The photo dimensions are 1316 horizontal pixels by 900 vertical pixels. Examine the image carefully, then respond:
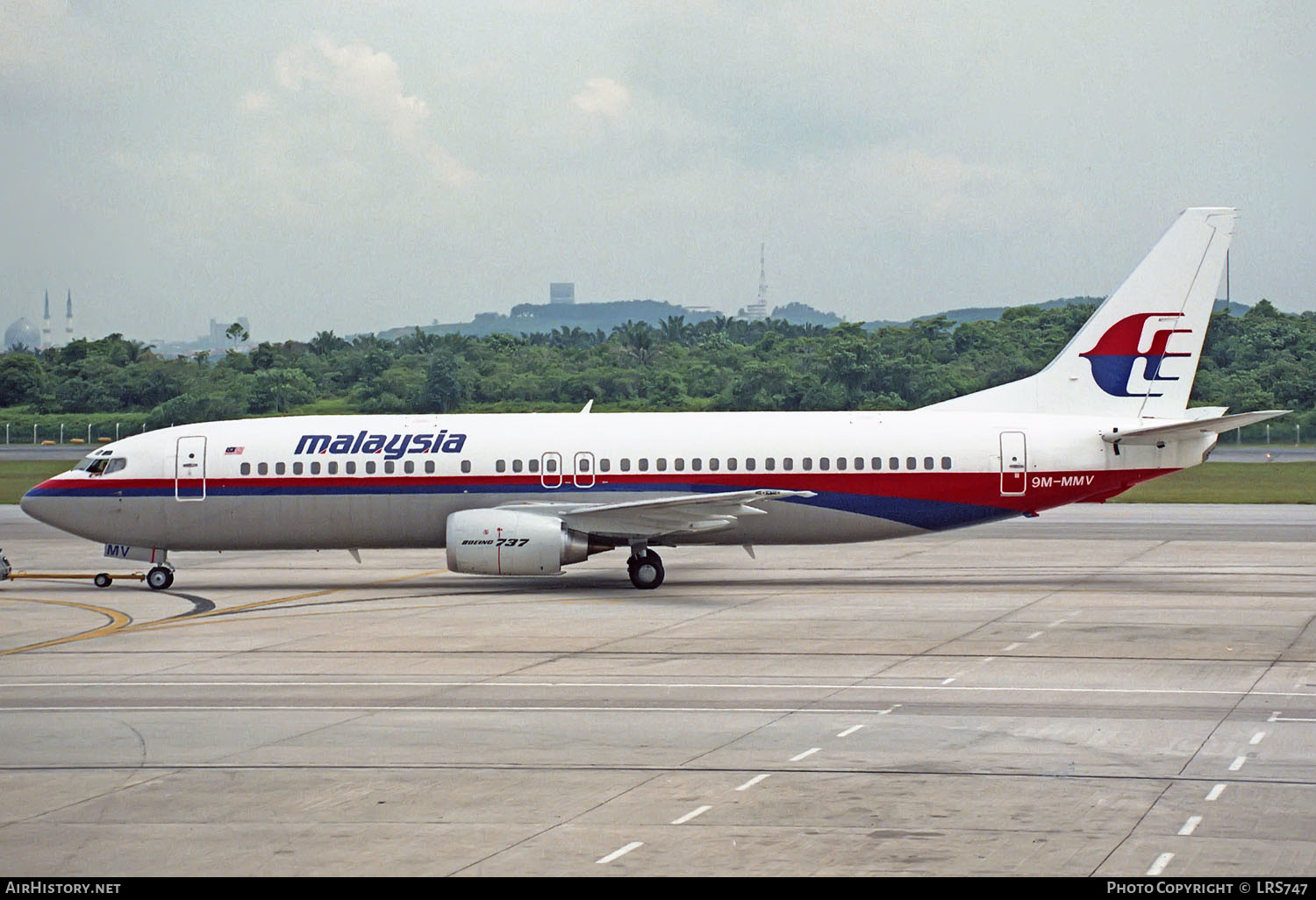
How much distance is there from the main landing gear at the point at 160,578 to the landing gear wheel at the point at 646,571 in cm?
1107

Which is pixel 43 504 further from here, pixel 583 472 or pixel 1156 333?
pixel 1156 333

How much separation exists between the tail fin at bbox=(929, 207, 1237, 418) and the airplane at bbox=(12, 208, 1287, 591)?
42 mm

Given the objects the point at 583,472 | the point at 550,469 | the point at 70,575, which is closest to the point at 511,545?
the point at 550,469

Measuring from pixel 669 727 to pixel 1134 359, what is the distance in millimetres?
20975

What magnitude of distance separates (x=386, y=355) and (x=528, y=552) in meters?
80.1

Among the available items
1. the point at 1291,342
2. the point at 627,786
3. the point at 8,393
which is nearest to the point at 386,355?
the point at 8,393

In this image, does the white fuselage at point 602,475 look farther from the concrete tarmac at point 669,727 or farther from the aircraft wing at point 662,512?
the concrete tarmac at point 669,727

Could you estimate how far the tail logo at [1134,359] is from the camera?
36500 mm

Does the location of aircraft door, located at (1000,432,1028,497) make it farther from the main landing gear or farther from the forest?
the forest

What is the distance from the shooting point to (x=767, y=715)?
20.4m

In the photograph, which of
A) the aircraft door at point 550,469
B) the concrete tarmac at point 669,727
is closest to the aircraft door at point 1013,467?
the concrete tarmac at point 669,727

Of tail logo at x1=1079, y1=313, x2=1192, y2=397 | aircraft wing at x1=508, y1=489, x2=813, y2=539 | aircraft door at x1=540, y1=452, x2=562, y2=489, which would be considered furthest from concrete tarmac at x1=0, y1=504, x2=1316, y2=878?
tail logo at x1=1079, y1=313, x2=1192, y2=397

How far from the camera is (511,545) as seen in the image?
34.0m

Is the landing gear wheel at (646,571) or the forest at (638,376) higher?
the forest at (638,376)
